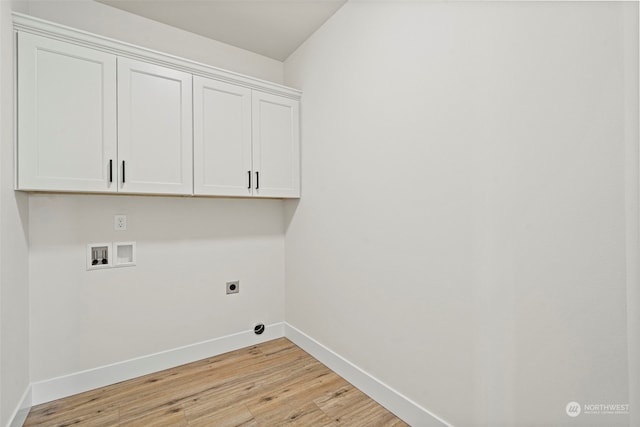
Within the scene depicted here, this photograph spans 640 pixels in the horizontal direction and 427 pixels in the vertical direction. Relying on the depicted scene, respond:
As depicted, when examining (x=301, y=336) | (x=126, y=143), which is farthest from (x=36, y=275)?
(x=301, y=336)

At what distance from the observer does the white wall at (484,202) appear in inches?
40.2

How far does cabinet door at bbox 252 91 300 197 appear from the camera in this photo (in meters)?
2.40

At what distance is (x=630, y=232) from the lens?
959 mm

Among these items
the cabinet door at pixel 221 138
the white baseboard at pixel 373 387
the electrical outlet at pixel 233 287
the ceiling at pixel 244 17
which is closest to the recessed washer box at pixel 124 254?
the cabinet door at pixel 221 138

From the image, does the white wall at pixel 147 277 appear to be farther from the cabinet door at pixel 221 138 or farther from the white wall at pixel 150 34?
the white wall at pixel 150 34

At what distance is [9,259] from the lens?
149 centimetres

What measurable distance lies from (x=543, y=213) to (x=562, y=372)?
0.60 meters

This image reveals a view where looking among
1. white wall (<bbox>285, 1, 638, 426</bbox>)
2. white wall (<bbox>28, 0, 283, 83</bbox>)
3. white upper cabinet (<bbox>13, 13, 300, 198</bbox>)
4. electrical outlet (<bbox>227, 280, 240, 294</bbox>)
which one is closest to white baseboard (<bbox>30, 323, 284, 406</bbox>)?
electrical outlet (<bbox>227, 280, 240, 294</bbox>)

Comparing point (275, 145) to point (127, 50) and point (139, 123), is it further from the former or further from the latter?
point (127, 50)

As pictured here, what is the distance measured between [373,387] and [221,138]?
2012 mm

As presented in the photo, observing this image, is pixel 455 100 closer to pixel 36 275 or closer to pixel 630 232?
pixel 630 232

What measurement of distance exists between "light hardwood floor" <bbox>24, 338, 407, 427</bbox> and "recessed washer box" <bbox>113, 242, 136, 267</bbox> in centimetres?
82

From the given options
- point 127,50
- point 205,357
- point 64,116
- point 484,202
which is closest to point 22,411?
point 205,357

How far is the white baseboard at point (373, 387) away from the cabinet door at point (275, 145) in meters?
1.28
